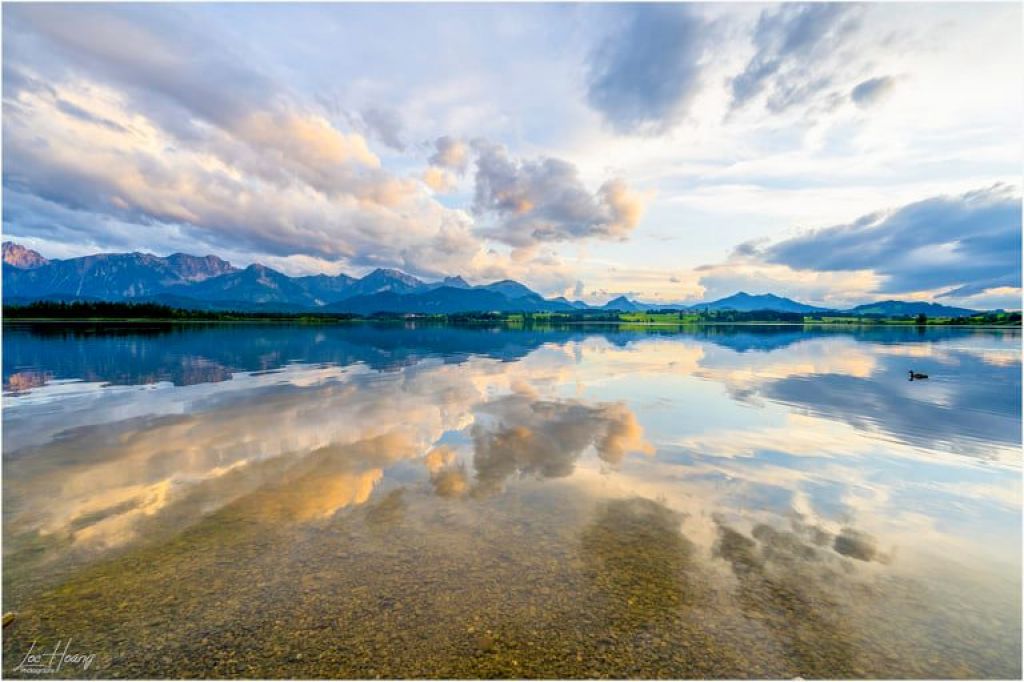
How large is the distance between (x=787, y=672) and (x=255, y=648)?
40.5ft

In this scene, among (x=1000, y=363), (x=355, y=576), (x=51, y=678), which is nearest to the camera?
(x=51, y=678)

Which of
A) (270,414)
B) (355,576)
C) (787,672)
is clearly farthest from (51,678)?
(270,414)

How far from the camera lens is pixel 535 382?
180ft

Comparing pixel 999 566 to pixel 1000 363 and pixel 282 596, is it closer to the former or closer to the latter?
pixel 282 596

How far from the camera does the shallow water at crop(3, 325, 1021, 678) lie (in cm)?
1084

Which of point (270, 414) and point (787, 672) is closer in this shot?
point (787, 672)

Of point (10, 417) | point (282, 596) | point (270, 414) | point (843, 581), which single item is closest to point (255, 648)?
point (282, 596)

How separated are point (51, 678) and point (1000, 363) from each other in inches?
4715

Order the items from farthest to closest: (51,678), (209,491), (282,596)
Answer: (209,491) < (282,596) < (51,678)

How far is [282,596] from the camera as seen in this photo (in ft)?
41.5

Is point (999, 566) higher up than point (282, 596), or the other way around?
point (282, 596)

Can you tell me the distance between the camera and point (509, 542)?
15898 millimetres

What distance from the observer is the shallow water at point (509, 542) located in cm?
1084

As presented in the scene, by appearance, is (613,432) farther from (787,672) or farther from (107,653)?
(107,653)
